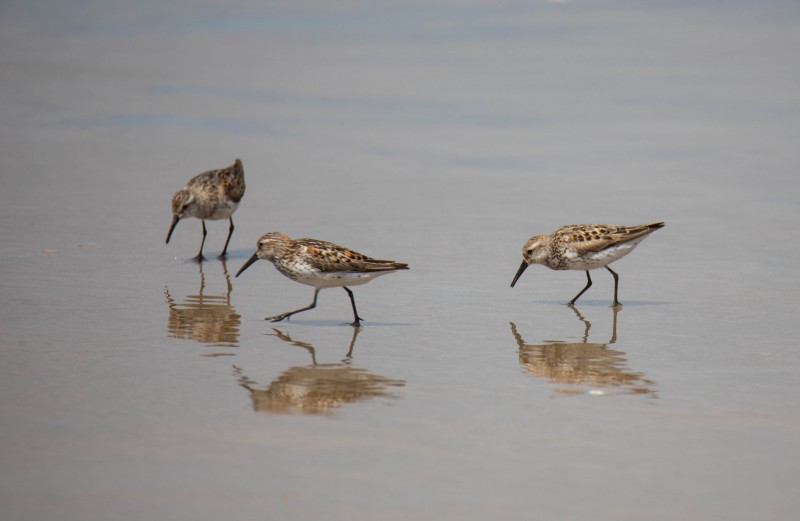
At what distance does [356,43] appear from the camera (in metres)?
31.8

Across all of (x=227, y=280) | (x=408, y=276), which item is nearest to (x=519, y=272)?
(x=408, y=276)

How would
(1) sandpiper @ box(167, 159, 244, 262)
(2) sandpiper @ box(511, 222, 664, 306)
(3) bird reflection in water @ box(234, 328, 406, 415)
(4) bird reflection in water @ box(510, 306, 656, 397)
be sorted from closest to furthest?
(3) bird reflection in water @ box(234, 328, 406, 415), (4) bird reflection in water @ box(510, 306, 656, 397), (2) sandpiper @ box(511, 222, 664, 306), (1) sandpiper @ box(167, 159, 244, 262)

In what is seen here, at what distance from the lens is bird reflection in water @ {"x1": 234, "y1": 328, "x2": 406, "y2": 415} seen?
8.68 m

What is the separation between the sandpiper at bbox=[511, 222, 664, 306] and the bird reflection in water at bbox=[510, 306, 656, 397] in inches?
95.3

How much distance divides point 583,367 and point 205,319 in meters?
3.78

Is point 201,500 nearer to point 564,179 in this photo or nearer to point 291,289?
point 291,289

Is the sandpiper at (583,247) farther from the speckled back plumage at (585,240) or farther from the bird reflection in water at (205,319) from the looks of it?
Answer: the bird reflection in water at (205,319)

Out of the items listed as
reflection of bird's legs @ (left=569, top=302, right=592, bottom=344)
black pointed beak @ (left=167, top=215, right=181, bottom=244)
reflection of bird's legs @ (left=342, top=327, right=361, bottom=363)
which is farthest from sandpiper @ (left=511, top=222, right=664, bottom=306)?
black pointed beak @ (left=167, top=215, right=181, bottom=244)

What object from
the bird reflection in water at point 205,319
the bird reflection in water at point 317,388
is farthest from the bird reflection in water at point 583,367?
the bird reflection in water at point 205,319

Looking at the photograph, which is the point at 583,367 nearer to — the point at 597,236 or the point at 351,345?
the point at 351,345

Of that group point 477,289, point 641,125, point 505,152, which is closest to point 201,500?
point 477,289

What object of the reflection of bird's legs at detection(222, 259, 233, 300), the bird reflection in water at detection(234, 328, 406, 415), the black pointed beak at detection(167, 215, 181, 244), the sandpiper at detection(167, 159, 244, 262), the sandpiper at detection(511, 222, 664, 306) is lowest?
the bird reflection in water at detection(234, 328, 406, 415)

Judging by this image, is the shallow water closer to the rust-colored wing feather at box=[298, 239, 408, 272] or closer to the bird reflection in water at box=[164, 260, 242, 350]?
the bird reflection in water at box=[164, 260, 242, 350]

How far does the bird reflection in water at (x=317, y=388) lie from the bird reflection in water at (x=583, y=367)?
134 centimetres
